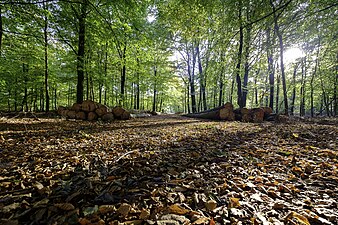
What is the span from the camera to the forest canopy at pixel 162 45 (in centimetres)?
429

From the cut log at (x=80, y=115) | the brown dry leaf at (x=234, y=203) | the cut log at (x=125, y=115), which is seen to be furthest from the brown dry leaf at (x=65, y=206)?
the cut log at (x=125, y=115)

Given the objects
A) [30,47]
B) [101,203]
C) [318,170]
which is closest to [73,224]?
[101,203]

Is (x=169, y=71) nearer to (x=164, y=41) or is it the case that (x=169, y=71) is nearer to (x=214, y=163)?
(x=164, y=41)

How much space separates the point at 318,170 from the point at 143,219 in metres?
2.12

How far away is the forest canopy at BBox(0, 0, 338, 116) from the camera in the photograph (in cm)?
429

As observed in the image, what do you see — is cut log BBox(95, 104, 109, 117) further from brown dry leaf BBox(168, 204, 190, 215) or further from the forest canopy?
brown dry leaf BBox(168, 204, 190, 215)

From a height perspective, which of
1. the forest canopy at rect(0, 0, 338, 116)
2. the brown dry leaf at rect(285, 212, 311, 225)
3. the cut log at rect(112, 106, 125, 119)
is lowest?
the brown dry leaf at rect(285, 212, 311, 225)

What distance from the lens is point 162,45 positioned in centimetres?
1611

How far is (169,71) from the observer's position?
18281mm

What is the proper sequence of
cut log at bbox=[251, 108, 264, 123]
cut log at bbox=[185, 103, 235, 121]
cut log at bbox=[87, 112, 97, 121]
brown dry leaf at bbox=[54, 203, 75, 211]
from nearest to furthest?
brown dry leaf at bbox=[54, 203, 75, 211] < cut log at bbox=[87, 112, 97, 121] < cut log at bbox=[251, 108, 264, 123] < cut log at bbox=[185, 103, 235, 121]

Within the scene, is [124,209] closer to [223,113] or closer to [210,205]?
[210,205]

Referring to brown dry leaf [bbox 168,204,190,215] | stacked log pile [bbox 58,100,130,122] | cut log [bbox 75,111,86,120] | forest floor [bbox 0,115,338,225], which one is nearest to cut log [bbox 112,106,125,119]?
stacked log pile [bbox 58,100,130,122]

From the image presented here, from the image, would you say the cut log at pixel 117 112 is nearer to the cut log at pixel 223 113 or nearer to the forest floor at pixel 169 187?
the cut log at pixel 223 113

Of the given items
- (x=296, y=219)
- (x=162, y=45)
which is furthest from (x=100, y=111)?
(x=162, y=45)
